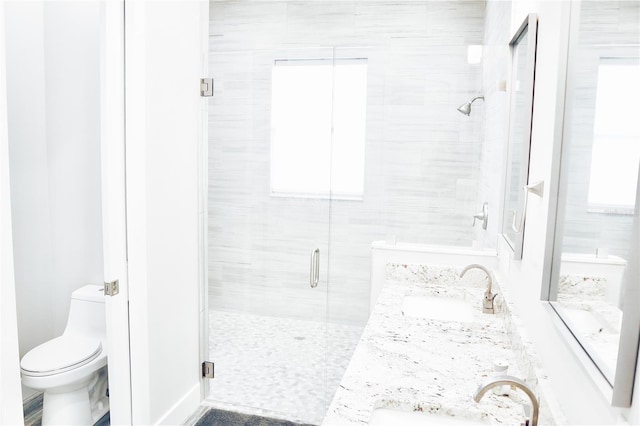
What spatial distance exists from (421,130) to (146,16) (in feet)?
5.12

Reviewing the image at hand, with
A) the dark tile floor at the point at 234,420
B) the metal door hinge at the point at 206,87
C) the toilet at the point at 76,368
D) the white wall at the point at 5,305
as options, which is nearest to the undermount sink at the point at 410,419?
the white wall at the point at 5,305

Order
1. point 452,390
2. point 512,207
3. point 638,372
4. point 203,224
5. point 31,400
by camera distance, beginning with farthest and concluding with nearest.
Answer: point 31,400, point 203,224, point 512,207, point 452,390, point 638,372

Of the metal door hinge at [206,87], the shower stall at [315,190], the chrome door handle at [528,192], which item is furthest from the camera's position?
the shower stall at [315,190]

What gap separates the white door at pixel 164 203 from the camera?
1.93 metres

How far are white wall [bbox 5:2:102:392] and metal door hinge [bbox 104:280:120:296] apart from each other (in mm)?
938

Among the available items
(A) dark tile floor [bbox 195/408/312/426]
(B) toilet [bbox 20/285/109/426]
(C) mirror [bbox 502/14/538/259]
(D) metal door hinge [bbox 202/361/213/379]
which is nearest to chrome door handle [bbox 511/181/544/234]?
(C) mirror [bbox 502/14/538/259]

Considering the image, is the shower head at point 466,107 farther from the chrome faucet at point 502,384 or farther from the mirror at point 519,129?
the chrome faucet at point 502,384

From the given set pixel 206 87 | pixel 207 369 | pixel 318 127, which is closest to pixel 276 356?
pixel 207 369

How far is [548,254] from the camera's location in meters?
1.19

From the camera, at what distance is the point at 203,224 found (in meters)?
2.52

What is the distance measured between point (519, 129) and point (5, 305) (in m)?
1.84

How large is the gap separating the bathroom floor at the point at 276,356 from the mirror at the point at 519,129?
132cm

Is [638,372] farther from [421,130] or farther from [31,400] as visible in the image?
[31,400]

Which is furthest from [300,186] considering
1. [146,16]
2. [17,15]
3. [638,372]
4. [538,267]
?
[638,372]
